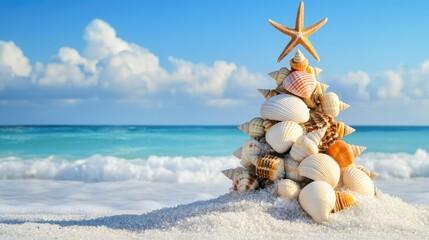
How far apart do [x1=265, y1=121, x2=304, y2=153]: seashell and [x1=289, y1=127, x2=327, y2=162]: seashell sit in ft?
0.19

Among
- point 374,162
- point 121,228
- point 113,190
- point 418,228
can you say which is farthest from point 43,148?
point 418,228

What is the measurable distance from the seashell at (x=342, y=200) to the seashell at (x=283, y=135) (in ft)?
2.00

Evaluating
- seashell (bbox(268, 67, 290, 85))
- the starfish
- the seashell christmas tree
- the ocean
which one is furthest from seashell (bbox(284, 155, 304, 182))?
the ocean

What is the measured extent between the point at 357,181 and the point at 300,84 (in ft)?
3.40

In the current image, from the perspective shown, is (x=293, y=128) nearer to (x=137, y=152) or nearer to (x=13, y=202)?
(x=13, y=202)

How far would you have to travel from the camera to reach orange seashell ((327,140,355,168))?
15.4ft

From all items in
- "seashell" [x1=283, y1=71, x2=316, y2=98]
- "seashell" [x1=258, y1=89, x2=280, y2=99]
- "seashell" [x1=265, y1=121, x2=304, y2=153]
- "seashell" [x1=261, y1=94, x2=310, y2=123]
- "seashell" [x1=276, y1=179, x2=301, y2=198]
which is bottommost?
"seashell" [x1=276, y1=179, x2=301, y2=198]

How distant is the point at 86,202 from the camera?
781cm

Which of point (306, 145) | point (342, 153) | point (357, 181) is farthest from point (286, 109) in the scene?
point (357, 181)

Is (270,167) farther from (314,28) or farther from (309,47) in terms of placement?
(314,28)

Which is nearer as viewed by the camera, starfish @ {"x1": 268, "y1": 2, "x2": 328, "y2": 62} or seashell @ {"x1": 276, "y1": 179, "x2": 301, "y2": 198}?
seashell @ {"x1": 276, "y1": 179, "x2": 301, "y2": 198}

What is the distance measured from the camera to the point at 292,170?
457 centimetres

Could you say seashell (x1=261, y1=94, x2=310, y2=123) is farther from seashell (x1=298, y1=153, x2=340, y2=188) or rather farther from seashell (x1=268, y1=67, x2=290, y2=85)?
seashell (x1=298, y1=153, x2=340, y2=188)

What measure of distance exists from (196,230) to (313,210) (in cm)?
101
